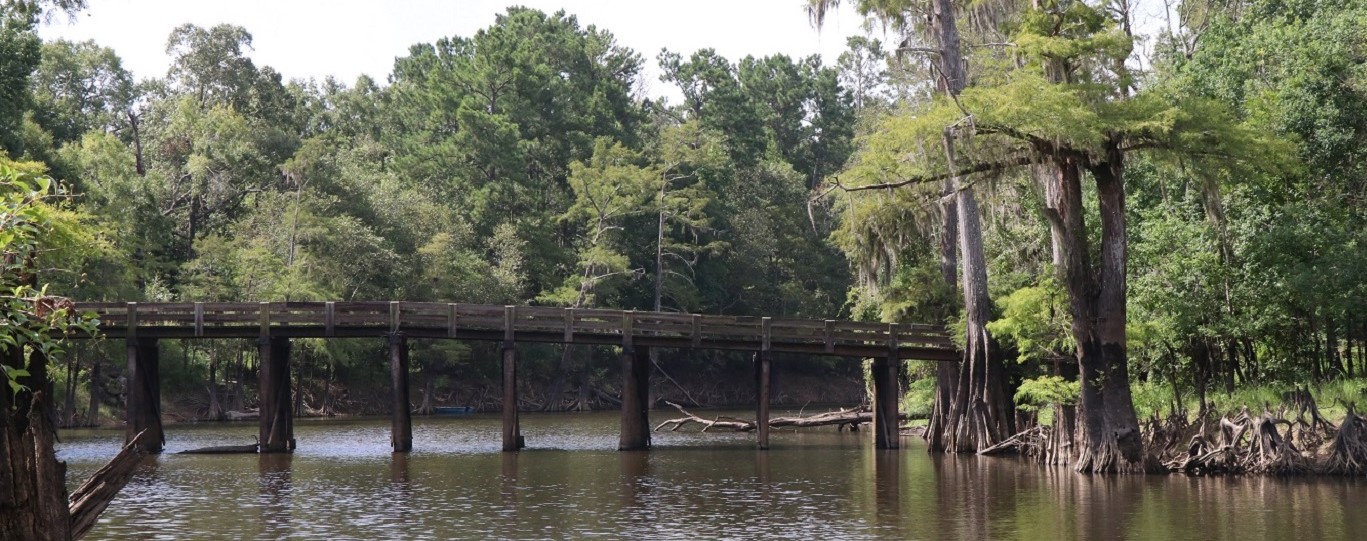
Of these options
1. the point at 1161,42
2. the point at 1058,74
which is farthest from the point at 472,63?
the point at 1058,74

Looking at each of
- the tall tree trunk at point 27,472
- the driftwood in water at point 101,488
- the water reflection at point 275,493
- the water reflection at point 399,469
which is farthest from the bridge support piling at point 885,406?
the tall tree trunk at point 27,472

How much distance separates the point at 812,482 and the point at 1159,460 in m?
6.83

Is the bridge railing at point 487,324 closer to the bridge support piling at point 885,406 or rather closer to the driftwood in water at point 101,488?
the bridge support piling at point 885,406

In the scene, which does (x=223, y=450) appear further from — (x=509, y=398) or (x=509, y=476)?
(x=509, y=476)

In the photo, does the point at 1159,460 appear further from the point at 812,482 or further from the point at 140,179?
the point at 140,179

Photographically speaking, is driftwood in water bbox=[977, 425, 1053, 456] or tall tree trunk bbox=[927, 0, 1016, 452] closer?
driftwood in water bbox=[977, 425, 1053, 456]

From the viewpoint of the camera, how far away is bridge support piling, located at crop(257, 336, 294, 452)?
37.5 m

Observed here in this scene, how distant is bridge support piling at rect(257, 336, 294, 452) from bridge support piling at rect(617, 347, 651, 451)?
8.77m

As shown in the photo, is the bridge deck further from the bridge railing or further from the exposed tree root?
the exposed tree root

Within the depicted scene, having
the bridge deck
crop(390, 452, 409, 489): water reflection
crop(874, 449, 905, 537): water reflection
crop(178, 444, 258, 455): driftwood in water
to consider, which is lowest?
crop(874, 449, 905, 537): water reflection

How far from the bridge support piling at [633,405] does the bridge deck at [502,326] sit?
0.59m

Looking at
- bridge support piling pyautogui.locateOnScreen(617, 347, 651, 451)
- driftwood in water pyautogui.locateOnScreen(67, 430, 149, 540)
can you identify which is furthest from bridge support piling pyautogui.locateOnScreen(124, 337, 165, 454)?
driftwood in water pyautogui.locateOnScreen(67, 430, 149, 540)

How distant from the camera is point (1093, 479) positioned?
2852cm

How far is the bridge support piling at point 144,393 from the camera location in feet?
124
